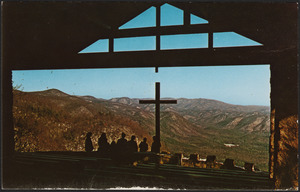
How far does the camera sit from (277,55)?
4.24m

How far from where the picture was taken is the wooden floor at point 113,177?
15.2 feet

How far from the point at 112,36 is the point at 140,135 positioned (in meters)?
9.41

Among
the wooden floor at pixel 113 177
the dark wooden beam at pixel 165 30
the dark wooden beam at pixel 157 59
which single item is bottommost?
the wooden floor at pixel 113 177

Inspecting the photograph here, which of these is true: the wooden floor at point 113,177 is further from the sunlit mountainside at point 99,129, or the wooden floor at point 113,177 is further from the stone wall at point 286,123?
the sunlit mountainside at point 99,129

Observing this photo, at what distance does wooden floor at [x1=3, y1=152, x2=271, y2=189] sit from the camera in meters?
4.63

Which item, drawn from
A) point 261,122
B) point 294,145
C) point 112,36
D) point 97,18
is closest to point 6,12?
point 97,18

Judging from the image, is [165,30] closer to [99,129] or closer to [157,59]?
[157,59]

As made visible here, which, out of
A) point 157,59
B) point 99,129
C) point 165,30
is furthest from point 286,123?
point 99,129

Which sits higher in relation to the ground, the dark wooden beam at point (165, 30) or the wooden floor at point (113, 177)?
the dark wooden beam at point (165, 30)

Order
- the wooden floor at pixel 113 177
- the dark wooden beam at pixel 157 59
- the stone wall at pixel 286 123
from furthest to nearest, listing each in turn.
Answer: the wooden floor at pixel 113 177 → the dark wooden beam at pixel 157 59 → the stone wall at pixel 286 123

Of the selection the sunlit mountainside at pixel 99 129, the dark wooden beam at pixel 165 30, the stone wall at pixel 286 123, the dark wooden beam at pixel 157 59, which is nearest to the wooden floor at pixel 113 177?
the stone wall at pixel 286 123

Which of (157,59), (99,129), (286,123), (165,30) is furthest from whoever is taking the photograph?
(99,129)

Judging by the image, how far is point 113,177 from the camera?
194 inches

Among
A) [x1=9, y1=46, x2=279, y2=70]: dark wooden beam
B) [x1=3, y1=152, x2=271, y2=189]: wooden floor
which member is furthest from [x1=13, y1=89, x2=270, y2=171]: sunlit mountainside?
[x1=9, y1=46, x2=279, y2=70]: dark wooden beam
